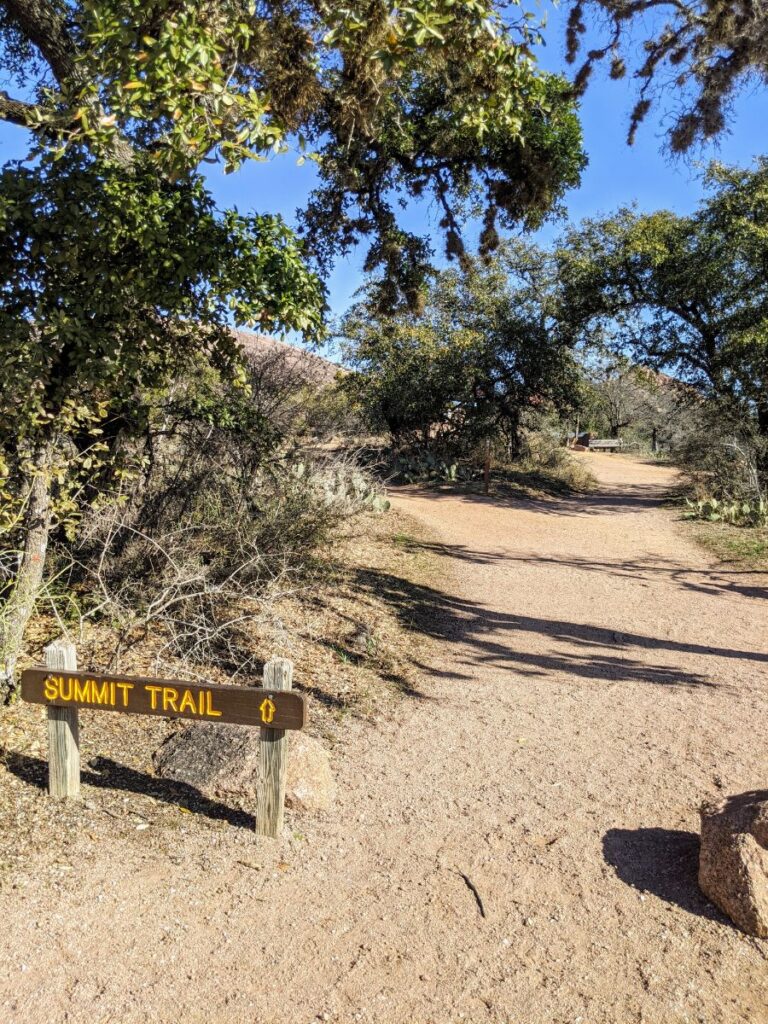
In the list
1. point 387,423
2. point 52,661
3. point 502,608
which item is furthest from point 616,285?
point 52,661

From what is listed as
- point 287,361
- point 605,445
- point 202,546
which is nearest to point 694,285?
point 287,361

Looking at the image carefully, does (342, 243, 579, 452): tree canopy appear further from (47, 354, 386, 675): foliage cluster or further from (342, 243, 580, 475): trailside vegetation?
(47, 354, 386, 675): foliage cluster

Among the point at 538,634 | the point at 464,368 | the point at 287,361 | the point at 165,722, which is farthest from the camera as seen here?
the point at 464,368

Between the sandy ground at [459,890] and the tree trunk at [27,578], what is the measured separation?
5.96ft

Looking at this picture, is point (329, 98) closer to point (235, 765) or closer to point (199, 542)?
point (199, 542)

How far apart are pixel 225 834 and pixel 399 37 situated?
4.39 m

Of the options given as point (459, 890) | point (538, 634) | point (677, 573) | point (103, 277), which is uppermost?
point (103, 277)

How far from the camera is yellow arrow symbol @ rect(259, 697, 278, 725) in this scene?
3.80 meters

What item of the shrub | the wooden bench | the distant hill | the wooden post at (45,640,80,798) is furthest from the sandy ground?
the wooden bench

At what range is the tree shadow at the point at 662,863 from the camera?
3.46 meters

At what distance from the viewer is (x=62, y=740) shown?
413cm

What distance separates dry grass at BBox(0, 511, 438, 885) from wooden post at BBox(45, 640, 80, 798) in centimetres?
11

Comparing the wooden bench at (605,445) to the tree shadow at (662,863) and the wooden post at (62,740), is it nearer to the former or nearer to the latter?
the tree shadow at (662,863)

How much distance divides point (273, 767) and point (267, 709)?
353 mm
